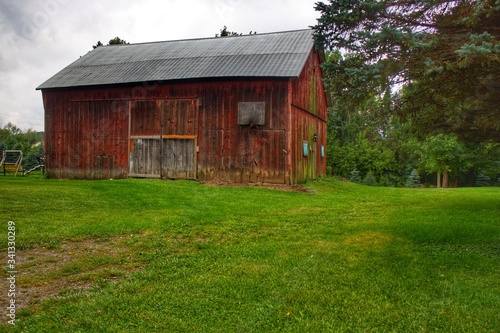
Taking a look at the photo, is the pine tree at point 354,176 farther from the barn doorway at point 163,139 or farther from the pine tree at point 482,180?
the barn doorway at point 163,139

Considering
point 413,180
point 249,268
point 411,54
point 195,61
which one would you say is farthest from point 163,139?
point 413,180

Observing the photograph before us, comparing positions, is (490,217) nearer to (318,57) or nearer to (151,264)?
(151,264)

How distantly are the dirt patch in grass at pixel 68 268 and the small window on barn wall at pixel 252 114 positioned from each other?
9.94 meters

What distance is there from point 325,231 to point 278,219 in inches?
57.9

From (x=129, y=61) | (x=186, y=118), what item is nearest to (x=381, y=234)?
(x=186, y=118)

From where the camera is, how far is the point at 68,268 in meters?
5.41

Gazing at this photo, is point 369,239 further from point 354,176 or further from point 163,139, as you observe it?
point 354,176

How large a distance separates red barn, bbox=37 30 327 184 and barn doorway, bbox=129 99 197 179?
1.8 inches

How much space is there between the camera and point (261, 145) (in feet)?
53.4

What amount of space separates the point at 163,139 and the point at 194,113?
1.89 metres

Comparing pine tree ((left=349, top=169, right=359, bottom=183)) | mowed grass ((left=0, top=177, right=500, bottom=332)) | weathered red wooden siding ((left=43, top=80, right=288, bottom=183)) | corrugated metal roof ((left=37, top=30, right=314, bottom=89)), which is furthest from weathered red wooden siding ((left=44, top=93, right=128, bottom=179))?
pine tree ((left=349, top=169, right=359, bottom=183))

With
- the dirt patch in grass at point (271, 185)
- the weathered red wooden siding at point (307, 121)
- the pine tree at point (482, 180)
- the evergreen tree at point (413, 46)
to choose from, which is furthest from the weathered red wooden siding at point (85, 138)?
the pine tree at point (482, 180)

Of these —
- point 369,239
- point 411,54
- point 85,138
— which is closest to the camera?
point 411,54

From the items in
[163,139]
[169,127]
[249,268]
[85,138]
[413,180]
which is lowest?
[249,268]
